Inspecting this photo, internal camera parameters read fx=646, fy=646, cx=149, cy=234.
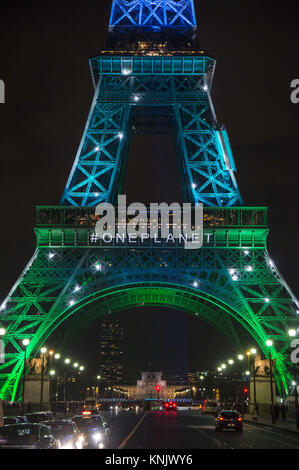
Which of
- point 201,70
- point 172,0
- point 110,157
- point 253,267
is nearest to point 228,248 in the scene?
point 253,267

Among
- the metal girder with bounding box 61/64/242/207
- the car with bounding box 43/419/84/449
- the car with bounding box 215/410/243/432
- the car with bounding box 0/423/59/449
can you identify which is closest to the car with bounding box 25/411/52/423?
the car with bounding box 43/419/84/449

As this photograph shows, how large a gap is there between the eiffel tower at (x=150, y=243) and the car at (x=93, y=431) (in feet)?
113

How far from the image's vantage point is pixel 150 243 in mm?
69875

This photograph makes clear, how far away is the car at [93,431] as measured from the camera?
30.5 metres

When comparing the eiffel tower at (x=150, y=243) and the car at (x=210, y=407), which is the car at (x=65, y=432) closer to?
the eiffel tower at (x=150, y=243)

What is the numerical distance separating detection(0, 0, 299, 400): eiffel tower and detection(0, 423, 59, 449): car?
44.4 metres

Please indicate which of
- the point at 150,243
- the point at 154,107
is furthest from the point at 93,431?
the point at 154,107

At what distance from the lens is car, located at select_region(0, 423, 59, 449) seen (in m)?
20.3
